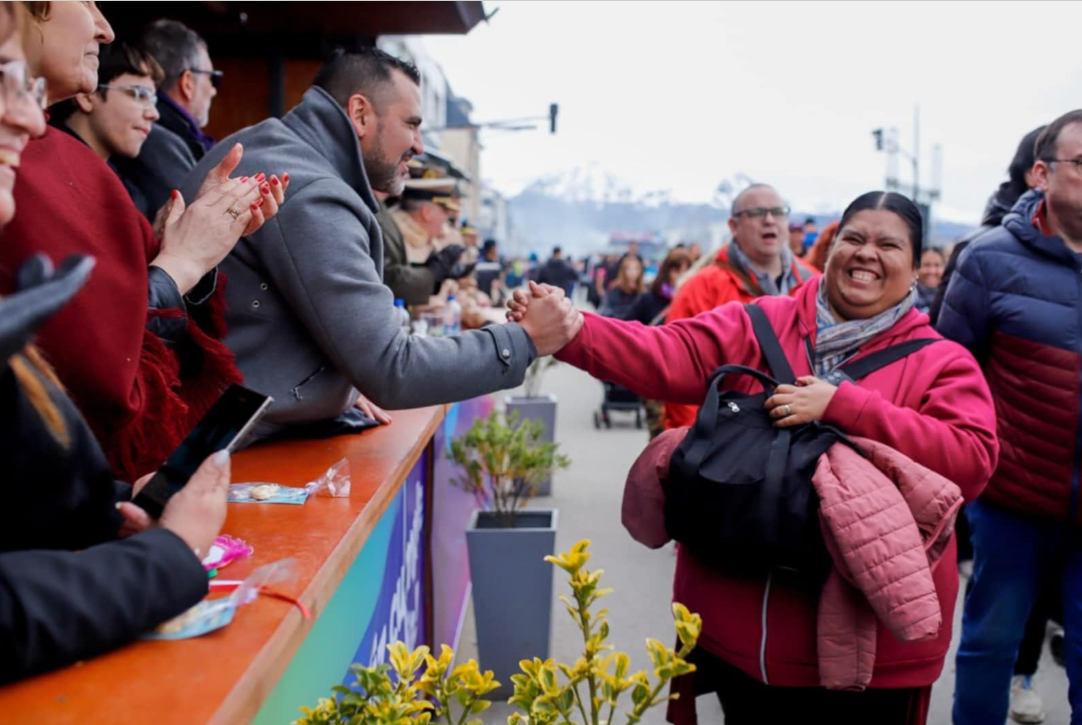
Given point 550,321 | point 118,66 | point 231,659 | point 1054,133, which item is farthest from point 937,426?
point 118,66

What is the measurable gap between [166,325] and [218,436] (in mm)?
491

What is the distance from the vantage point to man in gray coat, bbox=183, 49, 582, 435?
2266 millimetres

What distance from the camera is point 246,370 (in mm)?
2410

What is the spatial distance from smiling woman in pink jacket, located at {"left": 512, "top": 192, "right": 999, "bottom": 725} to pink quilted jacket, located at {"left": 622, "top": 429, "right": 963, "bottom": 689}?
10 centimetres

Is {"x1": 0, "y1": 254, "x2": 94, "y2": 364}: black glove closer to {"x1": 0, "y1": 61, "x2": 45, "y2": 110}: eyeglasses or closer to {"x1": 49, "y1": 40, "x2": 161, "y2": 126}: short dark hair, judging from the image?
{"x1": 0, "y1": 61, "x2": 45, "y2": 110}: eyeglasses

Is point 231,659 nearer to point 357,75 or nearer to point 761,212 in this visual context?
point 357,75

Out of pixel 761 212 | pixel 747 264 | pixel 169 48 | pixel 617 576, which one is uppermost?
pixel 169 48

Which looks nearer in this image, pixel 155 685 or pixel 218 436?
pixel 155 685

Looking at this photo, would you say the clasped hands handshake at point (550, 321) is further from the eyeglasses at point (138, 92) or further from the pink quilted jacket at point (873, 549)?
the eyeglasses at point (138, 92)

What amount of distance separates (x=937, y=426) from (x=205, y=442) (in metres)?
1.74

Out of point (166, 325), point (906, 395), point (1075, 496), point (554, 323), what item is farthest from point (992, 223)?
point (166, 325)

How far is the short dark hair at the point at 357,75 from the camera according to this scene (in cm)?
269

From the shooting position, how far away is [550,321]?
2.58 meters

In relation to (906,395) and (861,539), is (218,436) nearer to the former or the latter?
(861,539)
